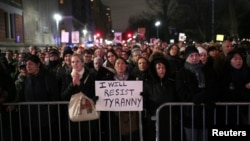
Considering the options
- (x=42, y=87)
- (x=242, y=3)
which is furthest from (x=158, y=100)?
(x=242, y=3)

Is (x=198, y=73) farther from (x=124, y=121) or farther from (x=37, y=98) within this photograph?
(x=37, y=98)

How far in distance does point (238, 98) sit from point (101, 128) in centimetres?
244

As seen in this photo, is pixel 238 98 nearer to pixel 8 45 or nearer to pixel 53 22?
pixel 8 45

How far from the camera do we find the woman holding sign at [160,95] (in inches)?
226

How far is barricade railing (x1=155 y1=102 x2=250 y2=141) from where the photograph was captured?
552 centimetres

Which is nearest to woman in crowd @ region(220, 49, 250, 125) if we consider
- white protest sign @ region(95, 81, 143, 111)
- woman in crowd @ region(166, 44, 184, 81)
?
white protest sign @ region(95, 81, 143, 111)

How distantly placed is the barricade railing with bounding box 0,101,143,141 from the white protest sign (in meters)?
0.30

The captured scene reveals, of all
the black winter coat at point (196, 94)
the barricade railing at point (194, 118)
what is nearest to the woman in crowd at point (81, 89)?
the barricade railing at point (194, 118)

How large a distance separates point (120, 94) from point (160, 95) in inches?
25.6

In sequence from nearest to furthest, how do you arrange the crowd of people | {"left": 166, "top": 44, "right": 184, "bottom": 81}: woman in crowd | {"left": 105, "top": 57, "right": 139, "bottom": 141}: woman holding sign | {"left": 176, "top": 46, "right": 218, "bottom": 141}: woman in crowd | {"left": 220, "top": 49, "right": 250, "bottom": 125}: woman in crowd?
{"left": 176, "top": 46, "right": 218, "bottom": 141}: woman in crowd, the crowd of people, {"left": 220, "top": 49, "right": 250, "bottom": 125}: woman in crowd, {"left": 105, "top": 57, "right": 139, "bottom": 141}: woman holding sign, {"left": 166, "top": 44, "right": 184, "bottom": 81}: woman in crowd

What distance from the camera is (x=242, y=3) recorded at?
140 ft

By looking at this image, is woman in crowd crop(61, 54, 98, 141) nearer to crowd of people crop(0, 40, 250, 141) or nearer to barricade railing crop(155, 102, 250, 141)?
crowd of people crop(0, 40, 250, 141)

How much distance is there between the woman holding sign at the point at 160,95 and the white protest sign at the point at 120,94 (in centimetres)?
20

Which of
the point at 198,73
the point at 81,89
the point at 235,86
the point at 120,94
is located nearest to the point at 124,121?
the point at 120,94
